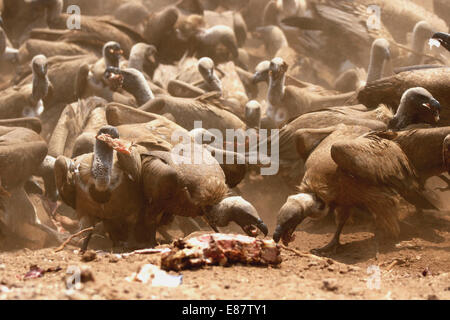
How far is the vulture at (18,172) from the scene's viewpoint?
699 cm

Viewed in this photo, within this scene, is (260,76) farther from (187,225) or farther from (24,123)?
(24,123)

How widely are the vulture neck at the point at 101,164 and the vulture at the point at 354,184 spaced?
61.5 inches

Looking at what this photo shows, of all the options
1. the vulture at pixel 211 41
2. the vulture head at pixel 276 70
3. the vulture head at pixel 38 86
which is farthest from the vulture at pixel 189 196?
the vulture at pixel 211 41

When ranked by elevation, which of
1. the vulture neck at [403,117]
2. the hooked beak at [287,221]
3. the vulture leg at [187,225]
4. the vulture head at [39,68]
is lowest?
the vulture leg at [187,225]

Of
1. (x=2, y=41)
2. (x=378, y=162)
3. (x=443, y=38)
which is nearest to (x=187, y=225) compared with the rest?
(x=378, y=162)

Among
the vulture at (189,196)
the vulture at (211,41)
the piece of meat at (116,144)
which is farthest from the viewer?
the vulture at (211,41)

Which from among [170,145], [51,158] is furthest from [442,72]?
[51,158]

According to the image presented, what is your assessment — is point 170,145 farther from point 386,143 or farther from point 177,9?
point 177,9

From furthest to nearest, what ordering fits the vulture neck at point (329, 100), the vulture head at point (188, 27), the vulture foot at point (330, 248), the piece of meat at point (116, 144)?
the vulture head at point (188, 27)
the vulture neck at point (329, 100)
the vulture foot at point (330, 248)
the piece of meat at point (116, 144)

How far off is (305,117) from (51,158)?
8.75 feet

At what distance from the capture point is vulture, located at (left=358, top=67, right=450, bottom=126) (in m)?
7.54

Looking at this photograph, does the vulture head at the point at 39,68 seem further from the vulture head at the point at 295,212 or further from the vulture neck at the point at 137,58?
the vulture head at the point at 295,212

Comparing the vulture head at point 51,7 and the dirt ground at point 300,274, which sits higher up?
the vulture head at point 51,7

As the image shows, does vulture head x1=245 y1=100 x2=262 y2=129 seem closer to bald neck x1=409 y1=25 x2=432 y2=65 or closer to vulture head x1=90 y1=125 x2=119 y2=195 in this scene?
vulture head x1=90 y1=125 x2=119 y2=195
